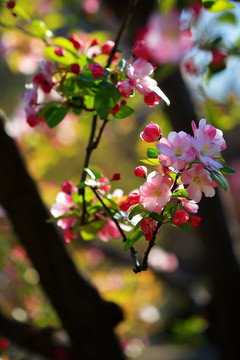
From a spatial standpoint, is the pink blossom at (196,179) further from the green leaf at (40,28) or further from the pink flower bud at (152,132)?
the green leaf at (40,28)

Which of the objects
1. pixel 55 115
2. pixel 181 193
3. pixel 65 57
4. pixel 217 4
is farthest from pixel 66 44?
pixel 181 193

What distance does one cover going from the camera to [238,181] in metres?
7.09

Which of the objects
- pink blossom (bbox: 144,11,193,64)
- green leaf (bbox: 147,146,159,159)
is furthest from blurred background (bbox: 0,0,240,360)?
green leaf (bbox: 147,146,159,159)

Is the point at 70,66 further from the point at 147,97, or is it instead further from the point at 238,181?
the point at 238,181

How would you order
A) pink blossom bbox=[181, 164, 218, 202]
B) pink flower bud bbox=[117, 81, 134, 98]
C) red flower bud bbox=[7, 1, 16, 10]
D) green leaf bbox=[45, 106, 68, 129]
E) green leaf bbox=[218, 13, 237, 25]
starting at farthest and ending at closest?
green leaf bbox=[218, 13, 237, 25] < red flower bud bbox=[7, 1, 16, 10] < green leaf bbox=[45, 106, 68, 129] < pink flower bud bbox=[117, 81, 134, 98] < pink blossom bbox=[181, 164, 218, 202]

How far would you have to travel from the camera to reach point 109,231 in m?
0.80

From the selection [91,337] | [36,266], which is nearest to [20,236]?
[36,266]

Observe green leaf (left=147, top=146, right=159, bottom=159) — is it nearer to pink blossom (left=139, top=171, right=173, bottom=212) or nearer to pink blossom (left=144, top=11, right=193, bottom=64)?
pink blossom (left=139, top=171, right=173, bottom=212)

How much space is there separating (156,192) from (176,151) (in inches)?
2.4

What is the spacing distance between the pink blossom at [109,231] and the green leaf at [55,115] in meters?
0.20

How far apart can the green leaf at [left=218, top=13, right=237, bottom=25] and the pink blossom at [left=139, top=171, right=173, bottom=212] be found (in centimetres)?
69

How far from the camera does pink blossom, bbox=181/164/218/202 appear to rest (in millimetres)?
540

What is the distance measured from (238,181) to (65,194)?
664 cm

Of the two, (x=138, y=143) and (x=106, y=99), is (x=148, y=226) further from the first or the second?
(x=138, y=143)
